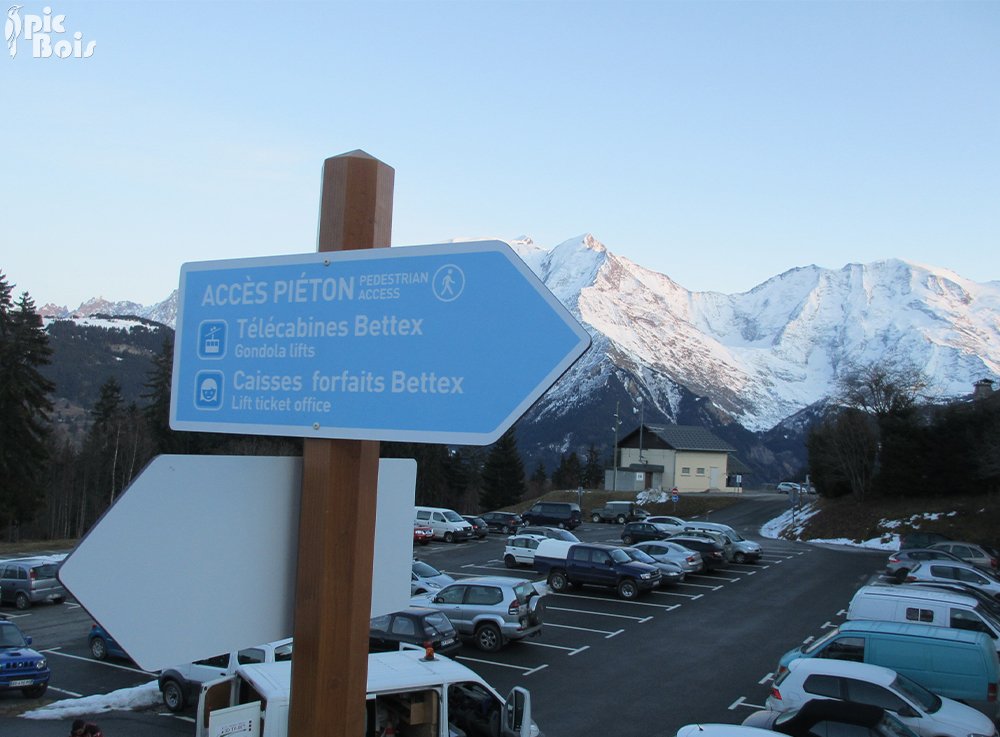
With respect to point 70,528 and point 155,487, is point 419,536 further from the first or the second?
point 70,528

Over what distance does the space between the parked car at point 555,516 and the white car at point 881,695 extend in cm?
3733

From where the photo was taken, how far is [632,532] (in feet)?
137

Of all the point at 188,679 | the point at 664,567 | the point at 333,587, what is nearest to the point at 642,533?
the point at 664,567

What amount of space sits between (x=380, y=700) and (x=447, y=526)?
1393 inches

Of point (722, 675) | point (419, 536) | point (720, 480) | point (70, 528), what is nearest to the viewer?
point (722, 675)

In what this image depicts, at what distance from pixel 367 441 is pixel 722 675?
1653 centimetres

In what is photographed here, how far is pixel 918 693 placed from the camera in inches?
504

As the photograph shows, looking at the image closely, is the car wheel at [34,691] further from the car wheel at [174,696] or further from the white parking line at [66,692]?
the car wheel at [174,696]

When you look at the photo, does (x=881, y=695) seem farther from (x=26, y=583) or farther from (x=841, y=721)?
(x=26, y=583)

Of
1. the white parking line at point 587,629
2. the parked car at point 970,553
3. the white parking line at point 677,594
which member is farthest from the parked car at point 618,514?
the white parking line at point 587,629

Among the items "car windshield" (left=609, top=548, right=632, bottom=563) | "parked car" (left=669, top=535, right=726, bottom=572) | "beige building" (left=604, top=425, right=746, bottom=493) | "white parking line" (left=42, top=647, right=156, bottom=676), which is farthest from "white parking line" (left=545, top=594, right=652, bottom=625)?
"beige building" (left=604, top=425, right=746, bottom=493)

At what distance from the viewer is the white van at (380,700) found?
6.49m

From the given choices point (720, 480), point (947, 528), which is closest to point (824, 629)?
point (947, 528)

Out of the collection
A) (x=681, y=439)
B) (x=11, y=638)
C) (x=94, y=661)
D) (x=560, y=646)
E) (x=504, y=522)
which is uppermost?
(x=681, y=439)
